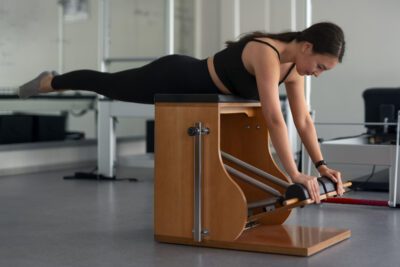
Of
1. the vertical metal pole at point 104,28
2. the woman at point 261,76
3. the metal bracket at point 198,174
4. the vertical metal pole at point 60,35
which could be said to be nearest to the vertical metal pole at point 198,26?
the vertical metal pole at point 60,35

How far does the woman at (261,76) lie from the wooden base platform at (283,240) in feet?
0.79

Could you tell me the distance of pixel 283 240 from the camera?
3.16 metres

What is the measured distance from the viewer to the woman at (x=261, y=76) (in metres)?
3.00

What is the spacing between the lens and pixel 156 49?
7.74 metres

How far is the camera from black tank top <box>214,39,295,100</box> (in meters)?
3.15

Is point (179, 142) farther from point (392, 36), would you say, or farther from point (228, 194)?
point (392, 36)

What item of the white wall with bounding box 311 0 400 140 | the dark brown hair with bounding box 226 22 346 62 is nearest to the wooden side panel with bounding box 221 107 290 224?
the dark brown hair with bounding box 226 22 346 62

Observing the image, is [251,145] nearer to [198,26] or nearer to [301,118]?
[301,118]

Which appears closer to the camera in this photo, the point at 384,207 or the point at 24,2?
the point at 384,207

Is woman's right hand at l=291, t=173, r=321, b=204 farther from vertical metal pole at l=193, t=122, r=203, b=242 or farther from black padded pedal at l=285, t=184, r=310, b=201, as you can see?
vertical metal pole at l=193, t=122, r=203, b=242

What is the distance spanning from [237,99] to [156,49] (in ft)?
15.1

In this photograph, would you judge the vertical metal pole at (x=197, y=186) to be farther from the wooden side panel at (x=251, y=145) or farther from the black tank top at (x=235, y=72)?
the wooden side panel at (x=251, y=145)

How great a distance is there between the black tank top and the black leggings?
0.24ft

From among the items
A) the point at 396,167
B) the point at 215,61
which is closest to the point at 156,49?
the point at 396,167
